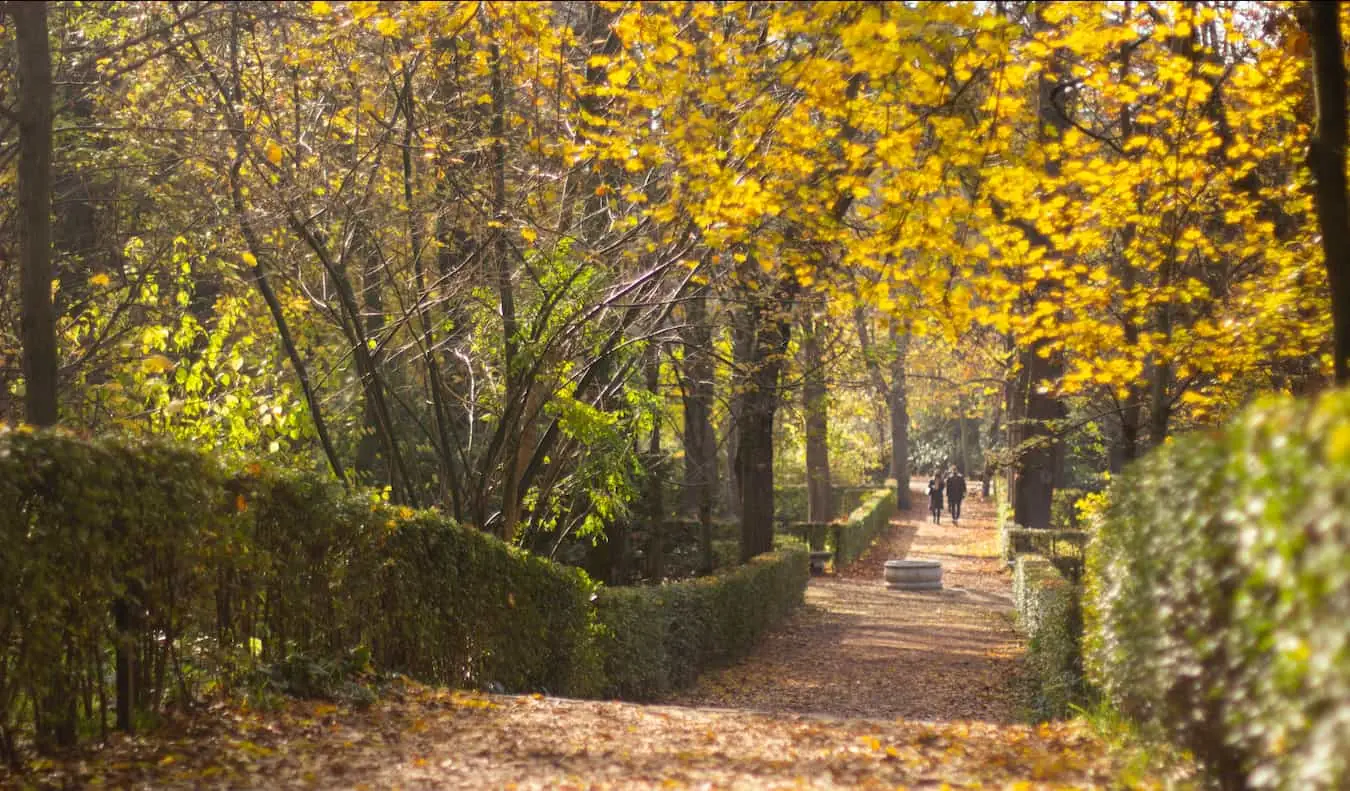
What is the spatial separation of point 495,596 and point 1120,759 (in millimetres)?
5191

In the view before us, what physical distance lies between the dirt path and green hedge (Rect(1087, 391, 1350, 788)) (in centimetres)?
599

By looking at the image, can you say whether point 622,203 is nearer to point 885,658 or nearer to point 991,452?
point 885,658

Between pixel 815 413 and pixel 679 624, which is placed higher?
pixel 815 413

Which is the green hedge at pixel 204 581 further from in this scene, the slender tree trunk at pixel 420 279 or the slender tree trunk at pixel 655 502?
the slender tree trunk at pixel 655 502

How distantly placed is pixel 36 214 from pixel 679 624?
7668mm

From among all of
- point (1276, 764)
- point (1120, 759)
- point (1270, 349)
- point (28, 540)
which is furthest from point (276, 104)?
point (1276, 764)

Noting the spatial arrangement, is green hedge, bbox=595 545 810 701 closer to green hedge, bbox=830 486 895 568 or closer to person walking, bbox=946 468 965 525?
green hedge, bbox=830 486 895 568

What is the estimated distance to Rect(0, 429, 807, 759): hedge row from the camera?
5383mm

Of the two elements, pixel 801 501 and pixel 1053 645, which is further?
pixel 801 501

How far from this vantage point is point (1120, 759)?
561 centimetres

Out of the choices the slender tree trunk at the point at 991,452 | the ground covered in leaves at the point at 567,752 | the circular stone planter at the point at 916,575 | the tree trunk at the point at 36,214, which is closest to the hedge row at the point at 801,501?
the slender tree trunk at the point at 991,452

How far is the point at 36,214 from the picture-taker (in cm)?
859

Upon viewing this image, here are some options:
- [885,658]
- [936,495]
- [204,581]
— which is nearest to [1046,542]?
[885,658]

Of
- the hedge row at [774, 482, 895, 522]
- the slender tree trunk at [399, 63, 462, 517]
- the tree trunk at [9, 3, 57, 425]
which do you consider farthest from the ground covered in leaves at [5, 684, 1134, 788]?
the hedge row at [774, 482, 895, 522]
